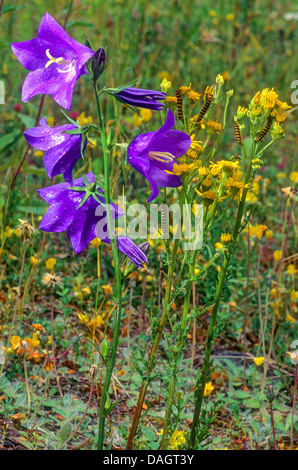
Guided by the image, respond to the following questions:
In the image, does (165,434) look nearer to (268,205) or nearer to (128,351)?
(128,351)

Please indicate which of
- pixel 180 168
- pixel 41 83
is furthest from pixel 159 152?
pixel 41 83

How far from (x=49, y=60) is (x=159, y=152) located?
0.98ft

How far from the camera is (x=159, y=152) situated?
4.00 feet

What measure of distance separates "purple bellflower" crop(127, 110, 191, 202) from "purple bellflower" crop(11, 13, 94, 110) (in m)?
0.18

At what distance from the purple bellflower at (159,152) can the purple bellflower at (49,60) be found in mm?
178

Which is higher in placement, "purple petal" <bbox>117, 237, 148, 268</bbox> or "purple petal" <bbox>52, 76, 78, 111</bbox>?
"purple petal" <bbox>52, 76, 78, 111</bbox>

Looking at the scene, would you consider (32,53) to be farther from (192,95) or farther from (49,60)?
(192,95)

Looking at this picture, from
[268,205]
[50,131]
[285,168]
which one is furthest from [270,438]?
[285,168]

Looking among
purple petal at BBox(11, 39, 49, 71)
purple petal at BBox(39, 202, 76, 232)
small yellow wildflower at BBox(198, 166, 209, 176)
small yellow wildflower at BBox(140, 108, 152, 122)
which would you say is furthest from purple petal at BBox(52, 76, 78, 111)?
small yellow wildflower at BBox(140, 108, 152, 122)

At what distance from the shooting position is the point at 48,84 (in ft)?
3.84

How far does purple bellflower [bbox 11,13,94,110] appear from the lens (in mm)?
1136

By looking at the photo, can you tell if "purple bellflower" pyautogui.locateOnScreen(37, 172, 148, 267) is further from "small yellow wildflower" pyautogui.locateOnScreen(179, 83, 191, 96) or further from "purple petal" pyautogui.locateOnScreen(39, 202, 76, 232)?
"small yellow wildflower" pyautogui.locateOnScreen(179, 83, 191, 96)

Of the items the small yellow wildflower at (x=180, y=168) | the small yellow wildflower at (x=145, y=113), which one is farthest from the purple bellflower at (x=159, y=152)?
the small yellow wildflower at (x=145, y=113)

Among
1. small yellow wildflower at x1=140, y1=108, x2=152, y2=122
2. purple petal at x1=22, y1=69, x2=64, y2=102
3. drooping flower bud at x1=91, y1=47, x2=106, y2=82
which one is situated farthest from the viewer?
small yellow wildflower at x1=140, y1=108, x2=152, y2=122
